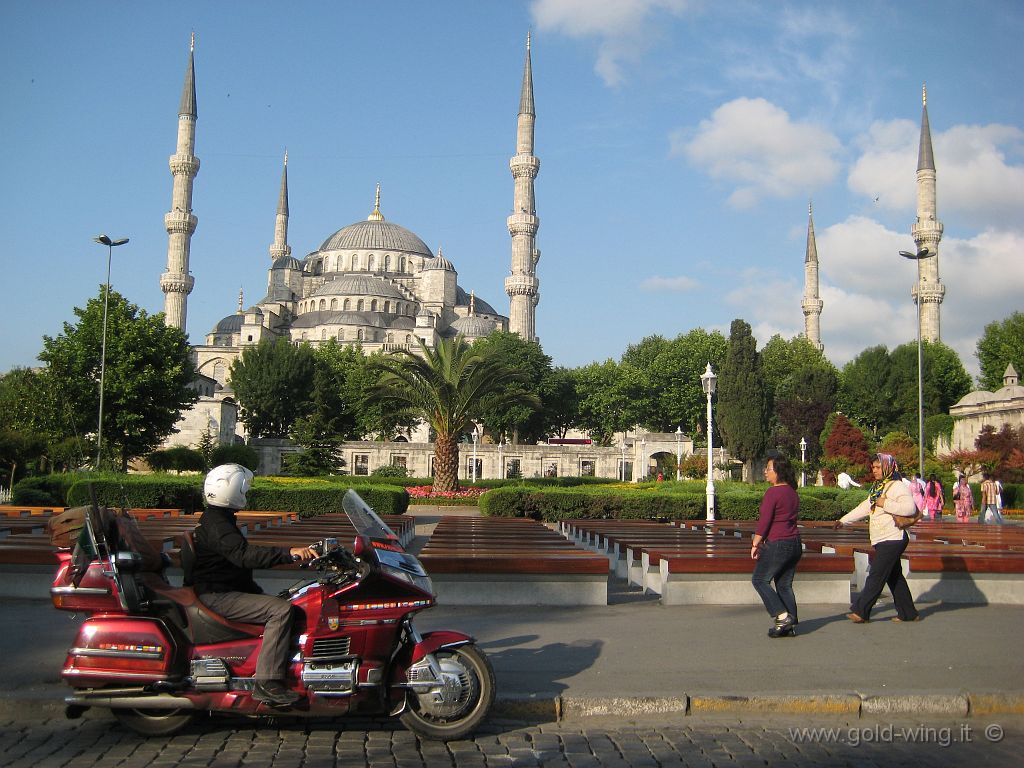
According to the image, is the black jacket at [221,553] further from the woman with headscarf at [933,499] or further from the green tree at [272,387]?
the green tree at [272,387]

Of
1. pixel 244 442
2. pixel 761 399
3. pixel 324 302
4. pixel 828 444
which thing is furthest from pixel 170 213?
pixel 828 444

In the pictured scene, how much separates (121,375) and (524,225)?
35599 millimetres

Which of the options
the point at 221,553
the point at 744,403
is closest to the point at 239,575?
the point at 221,553

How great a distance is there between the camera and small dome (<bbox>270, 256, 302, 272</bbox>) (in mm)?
88625

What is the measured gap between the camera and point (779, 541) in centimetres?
653

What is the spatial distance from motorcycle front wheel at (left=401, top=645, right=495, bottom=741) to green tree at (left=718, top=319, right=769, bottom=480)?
40353mm

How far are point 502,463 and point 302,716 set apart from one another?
50658 mm

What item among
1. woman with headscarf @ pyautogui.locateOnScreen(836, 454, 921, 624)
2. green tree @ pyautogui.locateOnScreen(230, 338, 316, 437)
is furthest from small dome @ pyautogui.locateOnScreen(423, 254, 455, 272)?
woman with headscarf @ pyautogui.locateOnScreen(836, 454, 921, 624)

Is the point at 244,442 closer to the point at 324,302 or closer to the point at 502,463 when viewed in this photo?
the point at 502,463

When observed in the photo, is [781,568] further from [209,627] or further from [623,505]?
[623,505]

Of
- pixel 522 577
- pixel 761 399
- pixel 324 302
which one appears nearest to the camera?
pixel 522 577

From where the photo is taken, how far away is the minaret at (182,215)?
6078 centimetres

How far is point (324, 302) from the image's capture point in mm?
84375

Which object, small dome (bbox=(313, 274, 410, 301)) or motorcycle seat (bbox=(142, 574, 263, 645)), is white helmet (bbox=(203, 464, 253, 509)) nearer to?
motorcycle seat (bbox=(142, 574, 263, 645))
